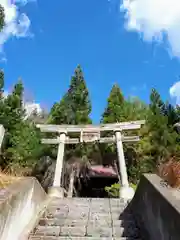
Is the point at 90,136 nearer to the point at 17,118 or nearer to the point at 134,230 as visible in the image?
the point at 17,118

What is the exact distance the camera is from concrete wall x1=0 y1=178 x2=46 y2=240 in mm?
3592

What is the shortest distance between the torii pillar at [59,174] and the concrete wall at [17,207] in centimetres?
393

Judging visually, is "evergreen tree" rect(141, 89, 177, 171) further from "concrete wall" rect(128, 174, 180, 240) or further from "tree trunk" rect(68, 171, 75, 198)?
"concrete wall" rect(128, 174, 180, 240)

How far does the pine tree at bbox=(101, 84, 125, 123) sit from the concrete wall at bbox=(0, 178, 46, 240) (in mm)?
13095

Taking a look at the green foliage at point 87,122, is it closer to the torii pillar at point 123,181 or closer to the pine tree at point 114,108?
the pine tree at point 114,108

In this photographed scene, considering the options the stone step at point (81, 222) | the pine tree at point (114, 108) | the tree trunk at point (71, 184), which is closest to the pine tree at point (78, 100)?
the pine tree at point (114, 108)

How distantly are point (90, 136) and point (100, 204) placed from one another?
6628 mm

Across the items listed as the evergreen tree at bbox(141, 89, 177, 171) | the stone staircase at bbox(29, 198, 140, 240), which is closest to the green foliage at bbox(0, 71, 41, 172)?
the evergreen tree at bbox(141, 89, 177, 171)

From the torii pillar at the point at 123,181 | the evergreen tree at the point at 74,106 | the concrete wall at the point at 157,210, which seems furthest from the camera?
the evergreen tree at the point at 74,106

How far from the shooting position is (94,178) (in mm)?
19391

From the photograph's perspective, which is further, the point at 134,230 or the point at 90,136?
the point at 90,136

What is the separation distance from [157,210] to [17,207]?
2.09 metres

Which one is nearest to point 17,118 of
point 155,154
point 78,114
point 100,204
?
point 78,114

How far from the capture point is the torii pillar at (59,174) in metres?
9.93
